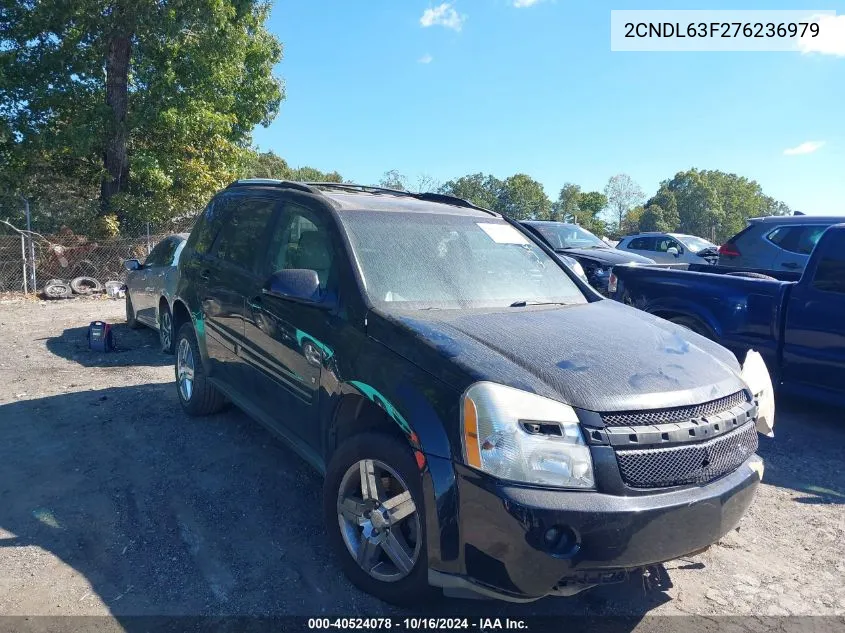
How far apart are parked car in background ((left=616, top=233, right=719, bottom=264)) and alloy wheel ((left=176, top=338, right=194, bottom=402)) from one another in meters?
12.6

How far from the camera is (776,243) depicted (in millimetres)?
8703

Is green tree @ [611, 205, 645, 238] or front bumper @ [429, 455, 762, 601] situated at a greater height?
green tree @ [611, 205, 645, 238]

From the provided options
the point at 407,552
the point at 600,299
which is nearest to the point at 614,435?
the point at 407,552

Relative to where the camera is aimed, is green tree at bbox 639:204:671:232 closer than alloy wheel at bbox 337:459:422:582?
No

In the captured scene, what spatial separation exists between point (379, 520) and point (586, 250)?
9884mm

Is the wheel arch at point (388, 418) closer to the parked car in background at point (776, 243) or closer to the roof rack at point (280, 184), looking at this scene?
the roof rack at point (280, 184)

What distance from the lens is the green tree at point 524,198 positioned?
7917 centimetres

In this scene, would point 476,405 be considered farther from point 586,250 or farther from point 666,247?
point 666,247

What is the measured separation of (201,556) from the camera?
10.7ft

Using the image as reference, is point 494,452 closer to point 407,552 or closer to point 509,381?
point 509,381

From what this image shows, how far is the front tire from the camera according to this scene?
101 inches

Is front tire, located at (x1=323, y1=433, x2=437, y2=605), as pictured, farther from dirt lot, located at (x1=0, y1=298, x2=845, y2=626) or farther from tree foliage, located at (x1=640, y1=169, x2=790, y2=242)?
tree foliage, located at (x1=640, y1=169, x2=790, y2=242)

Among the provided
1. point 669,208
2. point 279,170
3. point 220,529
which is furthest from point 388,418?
point 669,208

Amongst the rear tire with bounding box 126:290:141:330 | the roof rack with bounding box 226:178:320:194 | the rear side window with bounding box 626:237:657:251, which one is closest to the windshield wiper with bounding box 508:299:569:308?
the roof rack with bounding box 226:178:320:194
